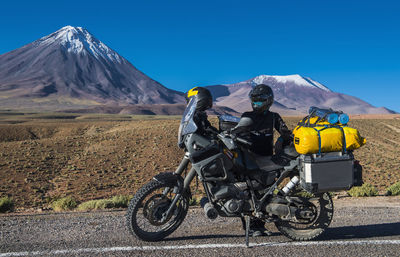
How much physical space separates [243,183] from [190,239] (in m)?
1.04

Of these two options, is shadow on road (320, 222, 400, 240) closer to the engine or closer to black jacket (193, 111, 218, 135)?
the engine

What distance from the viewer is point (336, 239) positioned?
4992mm

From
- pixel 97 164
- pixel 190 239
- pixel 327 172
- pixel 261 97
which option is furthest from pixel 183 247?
pixel 97 164

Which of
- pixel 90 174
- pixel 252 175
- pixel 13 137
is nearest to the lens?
pixel 252 175

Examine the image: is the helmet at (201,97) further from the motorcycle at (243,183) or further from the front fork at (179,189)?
the front fork at (179,189)

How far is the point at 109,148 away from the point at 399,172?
21.7 meters

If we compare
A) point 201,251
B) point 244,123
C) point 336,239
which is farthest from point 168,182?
point 336,239

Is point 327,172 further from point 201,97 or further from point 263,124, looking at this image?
point 201,97

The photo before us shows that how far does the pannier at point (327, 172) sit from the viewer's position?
4.64 m

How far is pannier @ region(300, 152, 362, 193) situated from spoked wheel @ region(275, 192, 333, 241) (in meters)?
0.43

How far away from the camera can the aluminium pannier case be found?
15.2 feet

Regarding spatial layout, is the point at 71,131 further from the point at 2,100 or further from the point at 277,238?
the point at 2,100

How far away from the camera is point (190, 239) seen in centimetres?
495

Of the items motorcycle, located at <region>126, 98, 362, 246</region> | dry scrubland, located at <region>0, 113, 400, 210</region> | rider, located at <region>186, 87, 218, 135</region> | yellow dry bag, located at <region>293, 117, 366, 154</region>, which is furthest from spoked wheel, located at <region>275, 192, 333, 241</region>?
dry scrubland, located at <region>0, 113, 400, 210</region>
